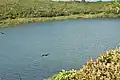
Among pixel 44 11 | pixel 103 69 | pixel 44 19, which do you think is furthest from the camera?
pixel 44 11

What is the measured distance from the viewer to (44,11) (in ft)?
409

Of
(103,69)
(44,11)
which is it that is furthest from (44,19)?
(103,69)

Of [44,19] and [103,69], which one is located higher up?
[103,69]

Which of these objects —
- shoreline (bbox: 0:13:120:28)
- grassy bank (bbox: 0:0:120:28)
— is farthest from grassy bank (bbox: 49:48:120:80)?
shoreline (bbox: 0:13:120:28)

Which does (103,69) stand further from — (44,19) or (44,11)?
(44,11)

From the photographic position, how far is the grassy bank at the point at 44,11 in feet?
366

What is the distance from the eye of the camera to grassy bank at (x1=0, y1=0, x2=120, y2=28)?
366 feet

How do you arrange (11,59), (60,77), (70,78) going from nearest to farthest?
(70,78), (60,77), (11,59)

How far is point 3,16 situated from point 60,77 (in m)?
99.2

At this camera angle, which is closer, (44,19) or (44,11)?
(44,19)

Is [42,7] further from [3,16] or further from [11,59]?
[11,59]

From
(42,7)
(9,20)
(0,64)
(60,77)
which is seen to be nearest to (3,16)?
(9,20)

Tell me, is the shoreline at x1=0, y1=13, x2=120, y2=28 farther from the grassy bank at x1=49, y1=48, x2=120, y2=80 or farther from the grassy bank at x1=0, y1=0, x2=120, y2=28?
the grassy bank at x1=49, y1=48, x2=120, y2=80

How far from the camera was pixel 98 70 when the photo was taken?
46.4ft
